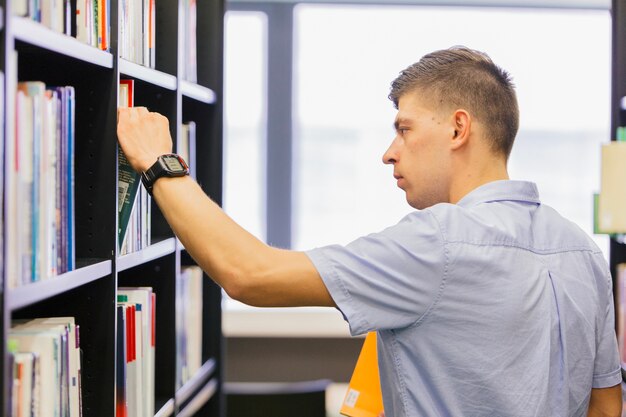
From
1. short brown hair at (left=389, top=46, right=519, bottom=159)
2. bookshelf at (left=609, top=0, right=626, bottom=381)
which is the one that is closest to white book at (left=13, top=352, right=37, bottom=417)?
short brown hair at (left=389, top=46, right=519, bottom=159)

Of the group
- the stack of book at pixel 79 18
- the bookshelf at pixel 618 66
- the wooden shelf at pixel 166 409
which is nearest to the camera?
the stack of book at pixel 79 18

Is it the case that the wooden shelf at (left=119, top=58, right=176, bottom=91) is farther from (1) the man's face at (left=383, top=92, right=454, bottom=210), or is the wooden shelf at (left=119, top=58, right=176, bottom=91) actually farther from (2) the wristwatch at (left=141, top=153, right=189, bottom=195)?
(1) the man's face at (left=383, top=92, right=454, bottom=210)

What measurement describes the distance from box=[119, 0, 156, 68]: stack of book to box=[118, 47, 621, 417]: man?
0.88 ft

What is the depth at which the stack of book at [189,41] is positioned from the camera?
230 cm

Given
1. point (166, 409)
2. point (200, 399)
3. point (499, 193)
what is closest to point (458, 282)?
point (499, 193)

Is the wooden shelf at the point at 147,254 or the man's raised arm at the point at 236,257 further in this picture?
the wooden shelf at the point at 147,254

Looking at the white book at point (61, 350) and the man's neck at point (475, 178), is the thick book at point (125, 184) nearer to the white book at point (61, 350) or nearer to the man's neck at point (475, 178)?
the white book at point (61, 350)

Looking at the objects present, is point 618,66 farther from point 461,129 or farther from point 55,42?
point 55,42

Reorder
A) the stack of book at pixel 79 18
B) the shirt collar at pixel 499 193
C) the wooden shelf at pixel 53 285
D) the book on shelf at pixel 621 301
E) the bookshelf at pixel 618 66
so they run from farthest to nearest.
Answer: the book on shelf at pixel 621 301, the bookshelf at pixel 618 66, the shirt collar at pixel 499 193, the stack of book at pixel 79 18, the wooden shelf at pixel 53 285

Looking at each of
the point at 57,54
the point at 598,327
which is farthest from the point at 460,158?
the point at 57,54

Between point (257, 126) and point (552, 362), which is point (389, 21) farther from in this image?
point (552, 362)

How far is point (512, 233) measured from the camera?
1383mm

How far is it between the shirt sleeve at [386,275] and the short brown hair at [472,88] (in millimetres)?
321

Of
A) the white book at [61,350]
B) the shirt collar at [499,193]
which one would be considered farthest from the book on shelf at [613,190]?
the white book at [61,350]
